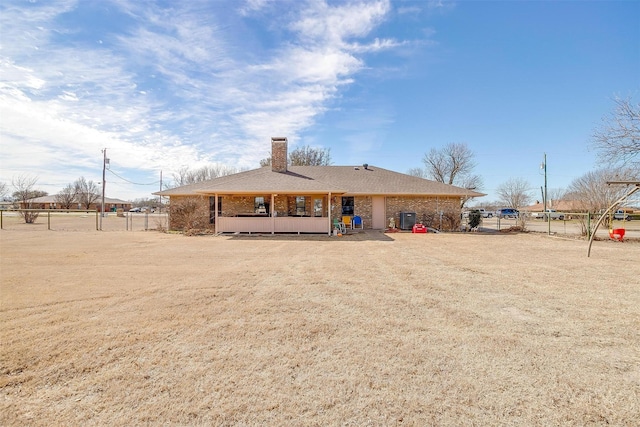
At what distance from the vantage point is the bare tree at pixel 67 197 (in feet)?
170

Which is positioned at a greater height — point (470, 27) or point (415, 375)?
point (470, 27)

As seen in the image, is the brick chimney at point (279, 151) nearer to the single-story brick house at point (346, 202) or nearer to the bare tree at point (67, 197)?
the single-story brick house at point (346, 202)

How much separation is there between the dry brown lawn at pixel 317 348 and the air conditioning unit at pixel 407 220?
11133 mm

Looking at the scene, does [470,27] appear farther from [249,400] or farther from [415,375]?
[249,400]

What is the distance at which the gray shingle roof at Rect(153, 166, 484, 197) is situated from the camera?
14.7m

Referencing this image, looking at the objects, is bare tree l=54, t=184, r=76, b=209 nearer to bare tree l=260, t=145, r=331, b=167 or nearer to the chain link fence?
the chain link fence

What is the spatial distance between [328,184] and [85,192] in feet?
194

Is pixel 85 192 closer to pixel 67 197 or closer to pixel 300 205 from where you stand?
pixel 67 197

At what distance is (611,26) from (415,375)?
1514cm

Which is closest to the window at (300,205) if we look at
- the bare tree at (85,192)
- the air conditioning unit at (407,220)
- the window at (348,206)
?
the window at (348,206)

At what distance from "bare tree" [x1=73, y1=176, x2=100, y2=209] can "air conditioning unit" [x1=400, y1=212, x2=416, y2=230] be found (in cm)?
5217

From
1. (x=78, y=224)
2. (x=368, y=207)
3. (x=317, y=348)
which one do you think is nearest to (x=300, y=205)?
(x=368, y=207)

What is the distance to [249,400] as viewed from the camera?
242 centimetres

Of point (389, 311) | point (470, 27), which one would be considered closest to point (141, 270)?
point (389, 311)
